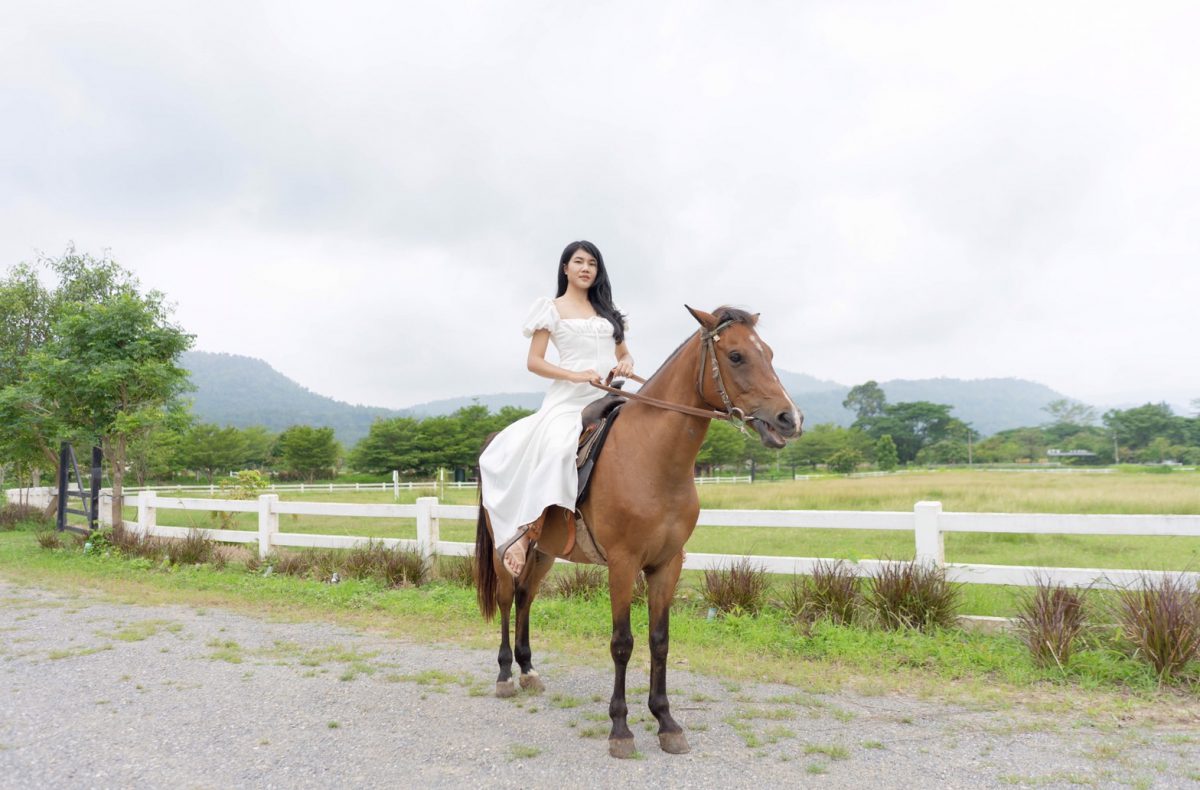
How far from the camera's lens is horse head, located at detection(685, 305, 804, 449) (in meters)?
3.25

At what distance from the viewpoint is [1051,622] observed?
495 centimetres

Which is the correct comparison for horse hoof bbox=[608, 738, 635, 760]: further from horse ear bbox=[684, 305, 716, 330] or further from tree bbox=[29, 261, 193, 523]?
tree bbox=[29, 261, 193, 523]

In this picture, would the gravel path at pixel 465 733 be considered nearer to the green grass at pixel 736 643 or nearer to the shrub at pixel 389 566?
the green grass at pixel 736 643

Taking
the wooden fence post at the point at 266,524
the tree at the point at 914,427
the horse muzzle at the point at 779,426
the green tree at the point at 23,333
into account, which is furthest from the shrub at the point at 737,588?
the tree at the point at 914,427

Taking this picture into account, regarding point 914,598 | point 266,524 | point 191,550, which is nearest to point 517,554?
point 914,598

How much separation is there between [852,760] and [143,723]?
4.15 metres

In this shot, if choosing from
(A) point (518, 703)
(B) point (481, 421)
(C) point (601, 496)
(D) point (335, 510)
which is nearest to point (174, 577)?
(D) point (335, 510)

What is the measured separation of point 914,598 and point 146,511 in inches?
508

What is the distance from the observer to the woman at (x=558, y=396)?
13.5 ft

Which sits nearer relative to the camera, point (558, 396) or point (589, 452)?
point (589, 452)

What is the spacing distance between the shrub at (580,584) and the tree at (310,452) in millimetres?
62364

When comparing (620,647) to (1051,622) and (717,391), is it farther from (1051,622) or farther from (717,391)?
(1051,622)

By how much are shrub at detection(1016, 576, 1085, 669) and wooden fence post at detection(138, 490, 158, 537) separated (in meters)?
13.2

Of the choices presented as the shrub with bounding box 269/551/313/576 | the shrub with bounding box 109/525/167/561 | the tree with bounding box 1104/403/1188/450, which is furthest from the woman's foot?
the tree with bounding box 1104/403/1188/450
